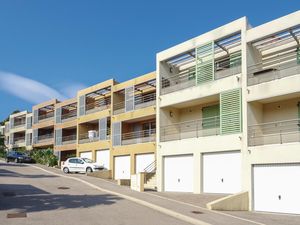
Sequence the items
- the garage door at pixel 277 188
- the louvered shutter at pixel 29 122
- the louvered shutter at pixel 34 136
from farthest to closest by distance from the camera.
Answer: the louvered shutter at pixel 29 122, the louvered shutter at pixel 34 136, the garage door at pixel 277 188

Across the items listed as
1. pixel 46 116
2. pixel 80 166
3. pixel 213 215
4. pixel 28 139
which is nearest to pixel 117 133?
pixel 80 166

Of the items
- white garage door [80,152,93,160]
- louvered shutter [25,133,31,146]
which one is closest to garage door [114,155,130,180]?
white garage door [80,152,93,160]

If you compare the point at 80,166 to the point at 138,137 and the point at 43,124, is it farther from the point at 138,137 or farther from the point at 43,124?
the point at 43,124

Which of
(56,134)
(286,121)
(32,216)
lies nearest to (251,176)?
(286,121)

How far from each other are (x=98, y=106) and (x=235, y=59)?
2153cm

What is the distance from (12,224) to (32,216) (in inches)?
58.0

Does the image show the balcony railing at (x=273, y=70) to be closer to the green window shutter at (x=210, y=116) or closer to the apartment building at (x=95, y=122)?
the green window shutter at (x=210, y=116)

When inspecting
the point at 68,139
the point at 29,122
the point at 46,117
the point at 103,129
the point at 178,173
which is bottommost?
the point at 178,173

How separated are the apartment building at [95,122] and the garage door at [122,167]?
1.06m

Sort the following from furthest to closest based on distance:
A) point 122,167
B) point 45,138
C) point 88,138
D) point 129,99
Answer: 1. point 45,138
2. point 88,138
3. point 129,99
4. point 122,167

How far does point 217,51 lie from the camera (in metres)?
24.6

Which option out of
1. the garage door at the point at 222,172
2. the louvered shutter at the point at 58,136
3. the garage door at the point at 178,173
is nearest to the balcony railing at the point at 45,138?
the louvered shutter at the point at 58,136

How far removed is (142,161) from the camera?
32.8m

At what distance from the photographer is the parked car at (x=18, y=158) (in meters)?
48.3
